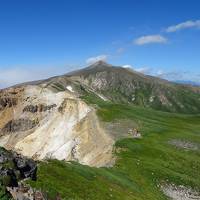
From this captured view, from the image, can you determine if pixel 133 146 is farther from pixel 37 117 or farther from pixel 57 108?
pixel 37 117

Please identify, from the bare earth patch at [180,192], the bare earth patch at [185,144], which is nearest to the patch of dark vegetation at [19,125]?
the bare earth patch at [185,144]

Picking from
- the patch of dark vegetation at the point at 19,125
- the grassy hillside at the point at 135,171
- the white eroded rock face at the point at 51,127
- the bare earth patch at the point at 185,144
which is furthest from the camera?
the patch of dark vegetation at the point at 19,125

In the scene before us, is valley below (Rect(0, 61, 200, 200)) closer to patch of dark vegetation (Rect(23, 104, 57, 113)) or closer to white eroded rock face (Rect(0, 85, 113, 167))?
white eroded rock face (Rect(0, 85, 113, 167))

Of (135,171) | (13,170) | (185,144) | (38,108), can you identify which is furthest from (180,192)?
(38,108)

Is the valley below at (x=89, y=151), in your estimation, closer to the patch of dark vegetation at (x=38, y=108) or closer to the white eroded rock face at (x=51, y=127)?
the white eroded rock face at (x=51, y=127)

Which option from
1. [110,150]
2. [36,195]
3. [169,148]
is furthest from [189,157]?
[36,195]

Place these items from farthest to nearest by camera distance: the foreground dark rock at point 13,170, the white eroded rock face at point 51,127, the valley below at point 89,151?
Answer: the white eroded rock face at point 51,127 → the valley below at point 89,151 → the foreground dark rock at point 13,170
